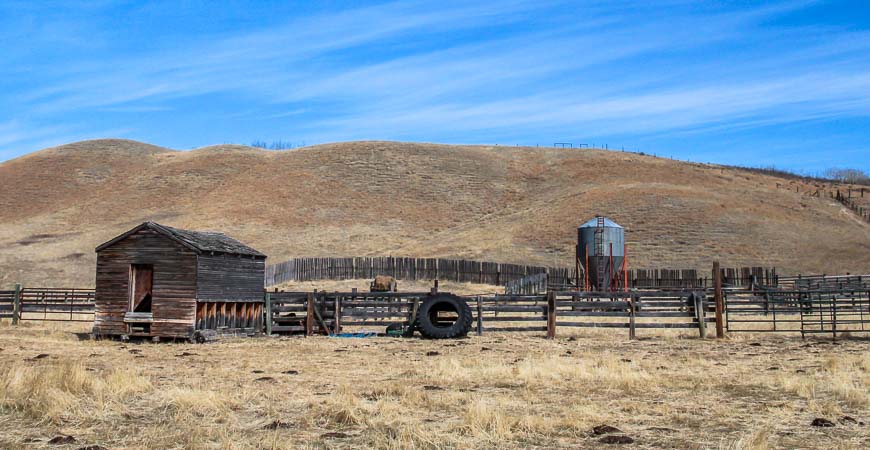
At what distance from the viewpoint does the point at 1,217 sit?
94.2 meters

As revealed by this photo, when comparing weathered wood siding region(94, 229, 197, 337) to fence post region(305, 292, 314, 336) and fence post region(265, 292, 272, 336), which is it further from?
fence post region(305, 292, 314, 336)

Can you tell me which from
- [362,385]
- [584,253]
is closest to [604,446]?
[362,385]

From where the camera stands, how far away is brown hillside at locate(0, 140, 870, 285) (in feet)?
239

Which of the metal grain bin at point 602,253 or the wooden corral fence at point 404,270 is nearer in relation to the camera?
the metal grain bin at point 602,253

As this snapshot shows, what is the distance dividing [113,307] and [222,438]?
16873 mm

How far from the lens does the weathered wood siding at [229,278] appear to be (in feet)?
79.7

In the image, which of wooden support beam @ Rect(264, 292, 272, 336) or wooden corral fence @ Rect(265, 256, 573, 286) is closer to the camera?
wooden support beam @ Rect(264, 292, 272, 336)

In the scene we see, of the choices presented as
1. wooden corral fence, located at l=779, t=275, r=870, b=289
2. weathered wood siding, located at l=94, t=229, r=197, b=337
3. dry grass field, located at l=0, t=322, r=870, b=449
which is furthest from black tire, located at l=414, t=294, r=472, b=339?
wooden corral fence, located at l=779, t=275, r=870, b=289

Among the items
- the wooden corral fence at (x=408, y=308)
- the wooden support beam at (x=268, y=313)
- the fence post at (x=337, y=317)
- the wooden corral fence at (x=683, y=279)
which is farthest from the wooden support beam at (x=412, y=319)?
the wooden corral fence at (x=683, y=279)

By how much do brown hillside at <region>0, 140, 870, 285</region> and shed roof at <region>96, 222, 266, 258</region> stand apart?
1695 inches

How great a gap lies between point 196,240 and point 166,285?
1.59 metres

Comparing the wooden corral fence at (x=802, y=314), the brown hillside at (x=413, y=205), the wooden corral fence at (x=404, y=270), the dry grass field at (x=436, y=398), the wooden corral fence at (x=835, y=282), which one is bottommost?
the dry grass field at (x=436, y=398)

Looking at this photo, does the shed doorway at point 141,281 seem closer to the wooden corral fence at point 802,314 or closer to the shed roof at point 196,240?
the shed roof at point 196,240

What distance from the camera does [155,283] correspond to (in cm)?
2434
